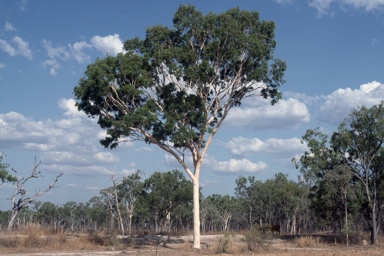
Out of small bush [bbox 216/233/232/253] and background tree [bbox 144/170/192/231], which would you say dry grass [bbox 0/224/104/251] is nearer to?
small bush [bbox 216/233/232/253]

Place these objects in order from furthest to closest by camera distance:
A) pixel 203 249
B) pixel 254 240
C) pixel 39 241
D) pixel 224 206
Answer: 1. pixel 224 206
2. pixel 203 249
3. pixel 39 241
4. pixel 254 240

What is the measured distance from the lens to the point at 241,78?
31.9 m

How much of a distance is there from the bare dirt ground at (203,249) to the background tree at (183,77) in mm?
3163

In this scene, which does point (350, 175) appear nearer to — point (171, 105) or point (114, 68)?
point (171, 105)

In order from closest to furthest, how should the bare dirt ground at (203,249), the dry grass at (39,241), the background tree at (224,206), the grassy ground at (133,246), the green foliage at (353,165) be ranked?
the bare dirt ground at (203,249), the grassy ground at (133,246), the dry grass at (39,241), the green foliage at (353,165), the background tree at (224,206)

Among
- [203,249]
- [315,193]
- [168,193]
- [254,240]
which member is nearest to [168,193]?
[168,193]

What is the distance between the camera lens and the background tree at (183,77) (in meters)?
29.2

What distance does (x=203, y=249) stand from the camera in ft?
97.7

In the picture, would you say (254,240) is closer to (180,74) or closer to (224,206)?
(180,74)

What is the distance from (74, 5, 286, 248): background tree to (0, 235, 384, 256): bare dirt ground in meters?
3.16

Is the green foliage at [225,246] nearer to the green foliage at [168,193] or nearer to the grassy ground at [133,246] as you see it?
the grassy ground at [133,246]

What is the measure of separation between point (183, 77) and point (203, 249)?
11.0 metres

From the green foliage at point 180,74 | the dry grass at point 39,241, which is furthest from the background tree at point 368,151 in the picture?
the dry grass at point 39,241

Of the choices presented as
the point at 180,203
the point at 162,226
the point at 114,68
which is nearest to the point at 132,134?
the point at 114,68
